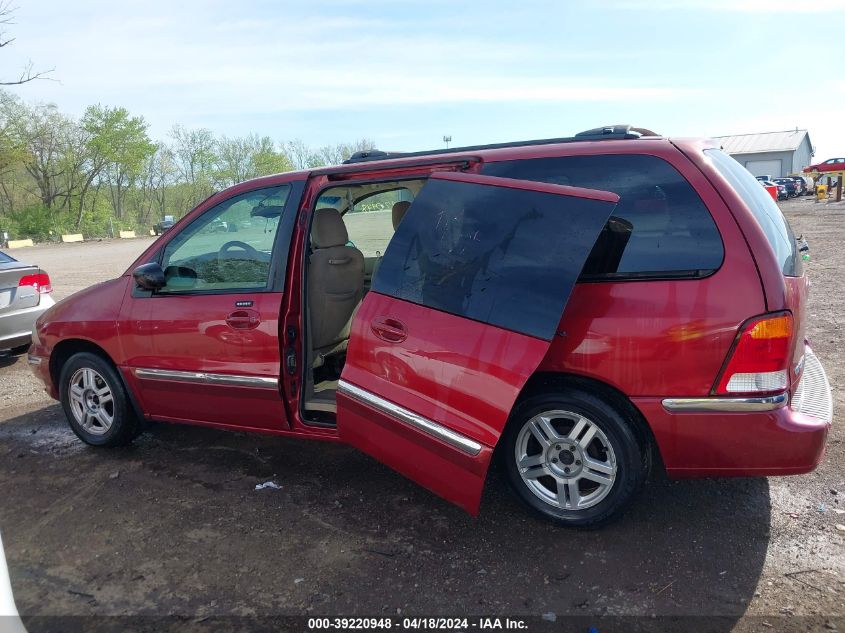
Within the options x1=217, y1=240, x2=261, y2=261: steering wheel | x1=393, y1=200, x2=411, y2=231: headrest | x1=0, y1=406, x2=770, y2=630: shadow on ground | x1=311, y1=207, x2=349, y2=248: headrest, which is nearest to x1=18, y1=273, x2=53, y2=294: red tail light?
x1=0, y1=406, x2=770, y2=630: shadow on ground

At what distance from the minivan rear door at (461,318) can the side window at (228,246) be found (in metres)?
1.07

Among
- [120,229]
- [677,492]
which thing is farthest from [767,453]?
[120,229]

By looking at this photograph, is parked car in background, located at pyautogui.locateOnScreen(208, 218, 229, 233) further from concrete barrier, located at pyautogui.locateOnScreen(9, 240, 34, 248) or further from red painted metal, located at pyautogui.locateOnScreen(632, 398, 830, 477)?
concrete barrier, located at pyautogui.locateOnScreen(9, 240, 34, 248)

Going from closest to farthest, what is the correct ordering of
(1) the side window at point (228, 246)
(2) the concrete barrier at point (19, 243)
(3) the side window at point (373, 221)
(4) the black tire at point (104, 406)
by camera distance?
(1) the side window at point (228, 246)
(4) the black tire at point (104, 406)
(3) the side window at point (373, 221)
(2) the concrete barrier at point (19, 243)

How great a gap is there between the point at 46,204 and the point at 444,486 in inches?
2414

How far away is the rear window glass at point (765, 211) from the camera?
115 inches

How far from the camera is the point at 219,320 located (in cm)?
394

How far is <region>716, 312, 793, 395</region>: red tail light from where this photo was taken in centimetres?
271

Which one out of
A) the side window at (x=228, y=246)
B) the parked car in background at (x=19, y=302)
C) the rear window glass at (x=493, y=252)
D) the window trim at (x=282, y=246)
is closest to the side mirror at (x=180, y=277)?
the side window at (x=228, y=246)

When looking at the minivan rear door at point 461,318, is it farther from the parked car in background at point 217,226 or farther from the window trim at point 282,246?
the parked car in background at point 217,226

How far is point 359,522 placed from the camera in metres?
3.43

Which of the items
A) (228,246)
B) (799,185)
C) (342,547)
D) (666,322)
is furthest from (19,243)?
(799,185)

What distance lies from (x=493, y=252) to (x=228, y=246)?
205cm

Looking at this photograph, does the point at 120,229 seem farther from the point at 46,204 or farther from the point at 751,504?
the point at 751,504
